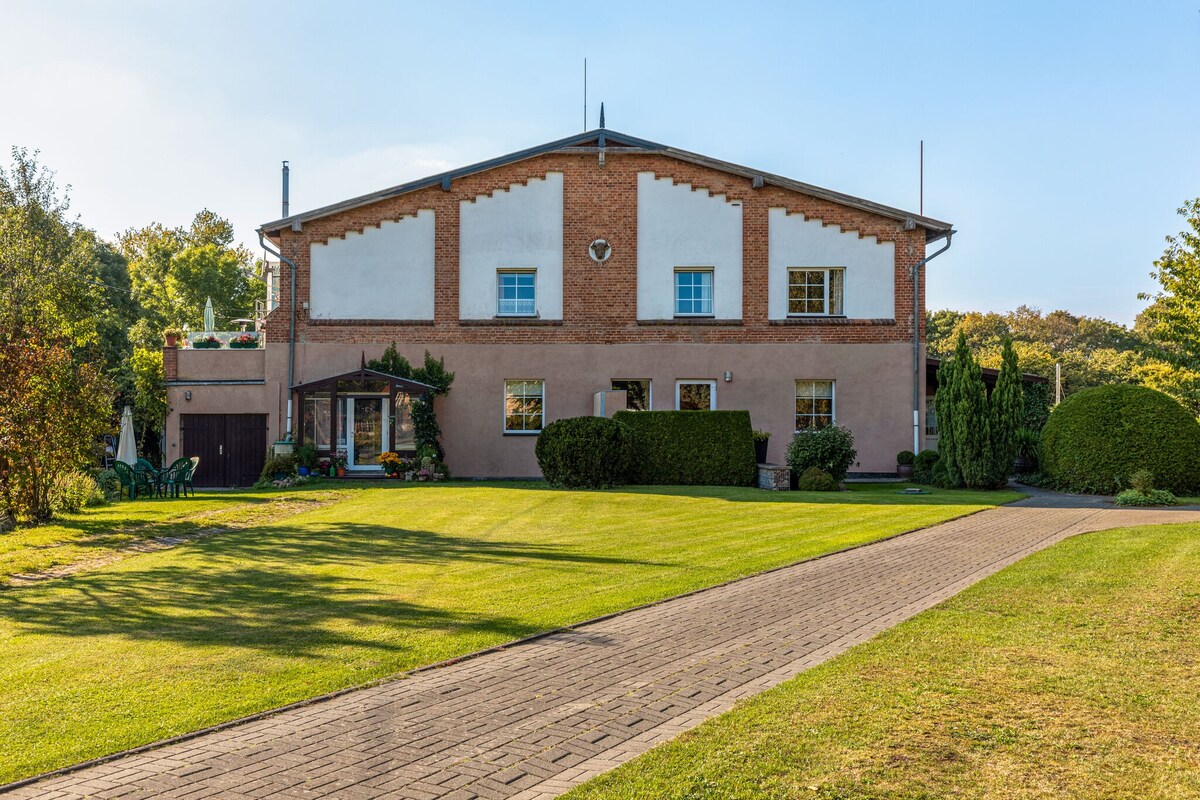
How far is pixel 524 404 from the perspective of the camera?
88.3 feet

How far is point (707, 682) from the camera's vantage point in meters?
6.30

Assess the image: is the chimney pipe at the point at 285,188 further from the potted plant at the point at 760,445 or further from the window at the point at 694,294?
the potted plant at the point at 760,445

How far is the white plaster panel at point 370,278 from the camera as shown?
2662 cm

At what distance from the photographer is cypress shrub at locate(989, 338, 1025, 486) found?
22.3m

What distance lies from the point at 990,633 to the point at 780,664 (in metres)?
1.89

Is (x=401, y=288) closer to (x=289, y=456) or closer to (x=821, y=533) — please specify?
(x=289, y=456)

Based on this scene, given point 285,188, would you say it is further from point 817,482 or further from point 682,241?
point 817,482

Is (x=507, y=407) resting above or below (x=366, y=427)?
above

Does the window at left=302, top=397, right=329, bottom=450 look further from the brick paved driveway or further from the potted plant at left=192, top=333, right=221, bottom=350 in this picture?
the brick paved driveway

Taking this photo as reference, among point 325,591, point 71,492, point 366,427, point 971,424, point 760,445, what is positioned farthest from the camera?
point 366,427

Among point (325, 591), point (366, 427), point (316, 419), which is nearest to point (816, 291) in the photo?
point (366, 427)

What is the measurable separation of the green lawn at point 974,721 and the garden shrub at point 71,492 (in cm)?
1424

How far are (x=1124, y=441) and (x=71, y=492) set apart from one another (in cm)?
2022

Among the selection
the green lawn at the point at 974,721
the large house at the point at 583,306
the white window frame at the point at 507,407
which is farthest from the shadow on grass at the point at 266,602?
the large house at the point at 583,306
